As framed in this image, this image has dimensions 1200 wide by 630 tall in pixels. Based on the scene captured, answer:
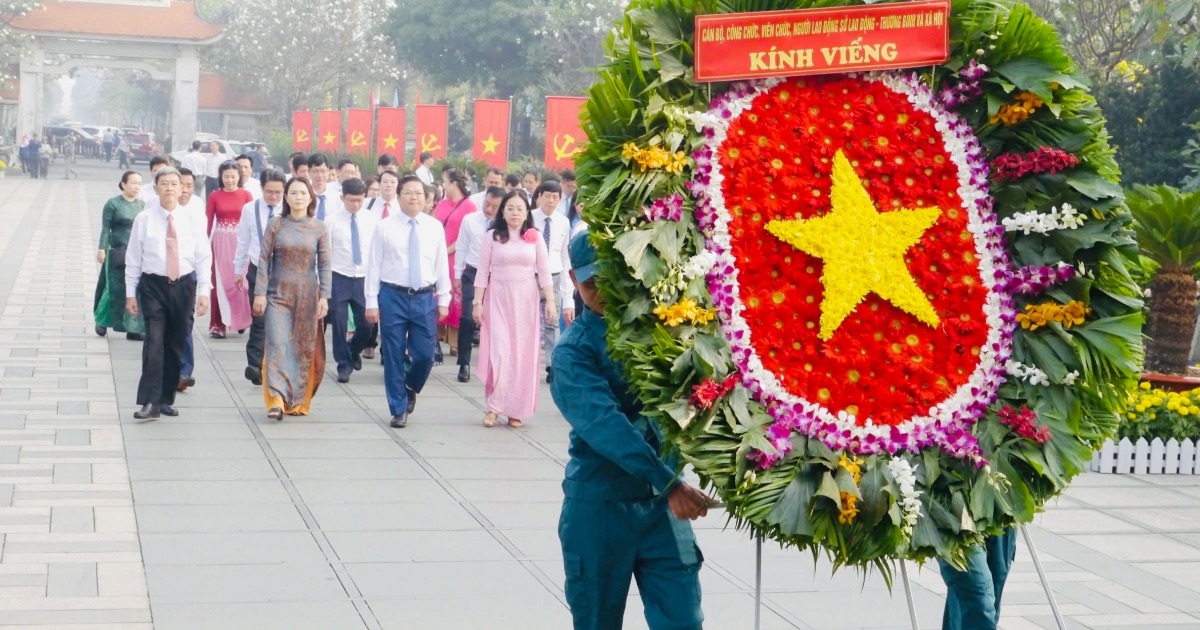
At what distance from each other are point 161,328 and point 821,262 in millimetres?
6290

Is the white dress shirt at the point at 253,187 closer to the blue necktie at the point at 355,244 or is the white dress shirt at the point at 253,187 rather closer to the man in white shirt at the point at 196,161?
the blue necktie at the point at 355,244

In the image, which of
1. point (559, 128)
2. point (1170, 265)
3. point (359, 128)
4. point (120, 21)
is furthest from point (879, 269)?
point (120, 21)

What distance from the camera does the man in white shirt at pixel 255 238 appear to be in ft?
36.7

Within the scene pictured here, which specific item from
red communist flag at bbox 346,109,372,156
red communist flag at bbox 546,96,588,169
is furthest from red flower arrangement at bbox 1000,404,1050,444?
red communist flag at bbox 346,109,372,156

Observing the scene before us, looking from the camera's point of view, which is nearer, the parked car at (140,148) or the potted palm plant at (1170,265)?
the potted palm plant at (1170,265)

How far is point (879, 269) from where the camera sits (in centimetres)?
396

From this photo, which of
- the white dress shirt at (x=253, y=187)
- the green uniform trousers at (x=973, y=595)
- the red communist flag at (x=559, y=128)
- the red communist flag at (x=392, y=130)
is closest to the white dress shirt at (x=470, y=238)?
the white dress shirt at (x=253, y=187)

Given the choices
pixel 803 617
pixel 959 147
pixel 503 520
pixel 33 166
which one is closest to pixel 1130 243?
pixel 959 147

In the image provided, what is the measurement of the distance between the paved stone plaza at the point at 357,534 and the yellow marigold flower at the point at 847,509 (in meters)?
2.12

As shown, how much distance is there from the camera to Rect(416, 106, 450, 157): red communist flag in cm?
2159

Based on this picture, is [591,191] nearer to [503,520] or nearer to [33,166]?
[503,520]

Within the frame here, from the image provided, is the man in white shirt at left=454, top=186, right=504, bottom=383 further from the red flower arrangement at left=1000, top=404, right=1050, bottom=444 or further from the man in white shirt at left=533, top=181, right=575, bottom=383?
the red flower arrangement at left=1000, top=404, right=1050, bottom=444

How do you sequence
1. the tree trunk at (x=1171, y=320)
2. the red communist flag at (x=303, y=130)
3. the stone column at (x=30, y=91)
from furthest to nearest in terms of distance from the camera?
the stone column at (x=30, y=91)
the red communist flag at (x=303, y=130)
the tree trunk at (x=1171, y=320)

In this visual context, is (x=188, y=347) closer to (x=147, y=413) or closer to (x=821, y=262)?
(x=147, y=413)
